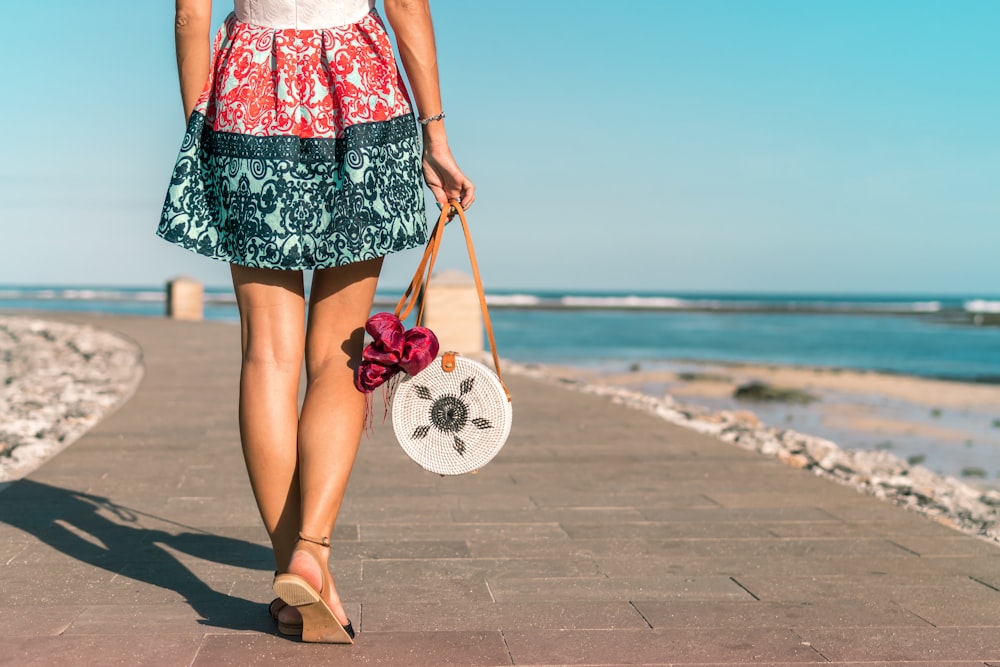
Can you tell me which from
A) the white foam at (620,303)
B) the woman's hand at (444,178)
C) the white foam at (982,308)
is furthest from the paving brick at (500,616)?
the white foam at (982,308)

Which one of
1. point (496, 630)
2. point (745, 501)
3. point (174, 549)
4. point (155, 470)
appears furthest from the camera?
point (155, 470)

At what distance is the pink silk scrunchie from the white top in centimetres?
71

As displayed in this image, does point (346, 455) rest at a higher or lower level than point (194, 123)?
lower

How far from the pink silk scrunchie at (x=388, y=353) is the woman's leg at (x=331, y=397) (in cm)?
4

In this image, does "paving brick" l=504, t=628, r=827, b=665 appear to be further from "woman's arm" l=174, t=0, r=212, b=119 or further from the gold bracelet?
"woman's arm" l=174, t=0, r=212, b=119

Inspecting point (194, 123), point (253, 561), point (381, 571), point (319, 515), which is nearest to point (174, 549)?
point (253, 561)

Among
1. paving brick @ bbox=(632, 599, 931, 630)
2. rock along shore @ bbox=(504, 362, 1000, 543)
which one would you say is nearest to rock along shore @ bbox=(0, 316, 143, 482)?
paving brick @ bbox=(632, 599, 931, 630)

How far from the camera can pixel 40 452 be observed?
18.1 ft

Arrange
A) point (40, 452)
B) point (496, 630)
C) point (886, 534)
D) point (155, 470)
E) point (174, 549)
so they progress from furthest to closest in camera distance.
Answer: point (40, 452) < point (155, 470) < point (886, 534) < point (174, 549) < point (496, 630)

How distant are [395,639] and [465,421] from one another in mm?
561

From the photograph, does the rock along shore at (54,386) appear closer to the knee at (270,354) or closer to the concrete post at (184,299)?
the knee at (270,354)

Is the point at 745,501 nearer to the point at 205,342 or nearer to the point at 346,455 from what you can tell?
the point at 346,455

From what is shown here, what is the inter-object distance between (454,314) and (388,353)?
9.86 m

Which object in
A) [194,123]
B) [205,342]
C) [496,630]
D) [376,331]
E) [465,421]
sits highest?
[194,123]
